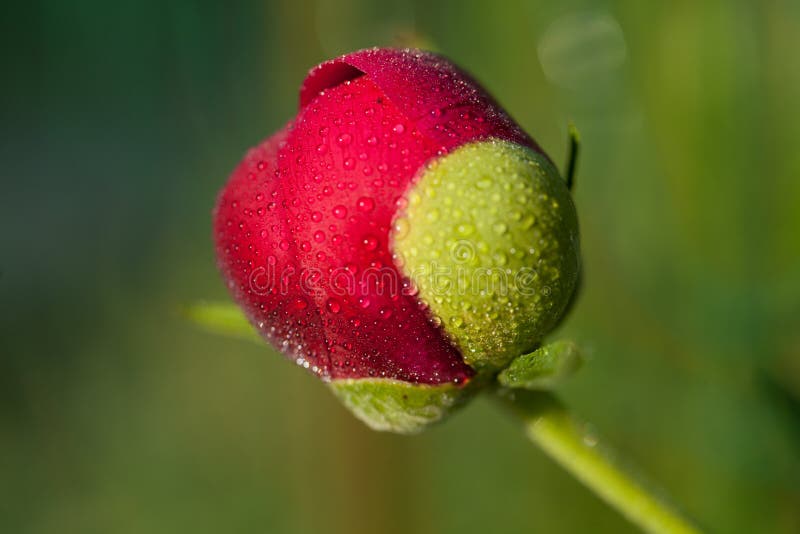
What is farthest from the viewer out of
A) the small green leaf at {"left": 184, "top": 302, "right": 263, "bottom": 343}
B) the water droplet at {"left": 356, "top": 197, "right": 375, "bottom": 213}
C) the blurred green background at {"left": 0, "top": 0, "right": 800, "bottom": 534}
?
the blurred green background at {"left": 0, "top": 0, "right": 800, "bottom": 534}

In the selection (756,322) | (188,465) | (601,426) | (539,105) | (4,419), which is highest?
(539,105)

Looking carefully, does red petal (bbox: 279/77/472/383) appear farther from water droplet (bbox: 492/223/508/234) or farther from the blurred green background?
the blurred green background

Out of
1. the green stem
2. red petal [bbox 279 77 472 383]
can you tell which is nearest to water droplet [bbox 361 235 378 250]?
red petal [bbox 279 77 472 383]

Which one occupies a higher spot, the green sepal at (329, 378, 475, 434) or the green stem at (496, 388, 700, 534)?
the green sepal at (329, 378, 475, 434)

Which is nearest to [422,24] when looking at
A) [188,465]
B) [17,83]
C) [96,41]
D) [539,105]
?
[539,105]

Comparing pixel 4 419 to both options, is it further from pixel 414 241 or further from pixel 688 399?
pixel 414 241

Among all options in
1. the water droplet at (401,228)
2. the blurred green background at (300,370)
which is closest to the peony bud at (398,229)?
the water droplet at (401,228)

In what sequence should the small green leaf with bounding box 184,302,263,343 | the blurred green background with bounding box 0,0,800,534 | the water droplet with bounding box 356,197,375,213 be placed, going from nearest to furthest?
1. the water droplet with bounding box 356,197,375,213
2. the small green leaf with bounding box 184,302,263,343
3. the blurred green background with bounding box 0,0,800,534
